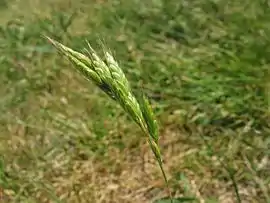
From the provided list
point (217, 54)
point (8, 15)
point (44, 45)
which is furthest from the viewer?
point (8, 15)

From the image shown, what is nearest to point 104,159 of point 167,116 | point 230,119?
point 167,116

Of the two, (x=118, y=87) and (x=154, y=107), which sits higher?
(x=118, y=87)

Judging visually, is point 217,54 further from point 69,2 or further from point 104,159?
point 69,2

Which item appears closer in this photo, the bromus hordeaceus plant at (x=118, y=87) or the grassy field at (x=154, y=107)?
the bromus hordeaceus plant at (x=118, y=87)

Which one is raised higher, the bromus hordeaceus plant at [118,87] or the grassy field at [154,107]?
the bromus hordeaceus plant at [118,87]

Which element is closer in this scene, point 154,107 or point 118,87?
point 118,87
